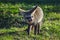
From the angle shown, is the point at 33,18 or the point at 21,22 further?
the point at 21,22

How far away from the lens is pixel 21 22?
943 centimetres

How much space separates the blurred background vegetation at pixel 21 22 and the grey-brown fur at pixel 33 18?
0.82 ft

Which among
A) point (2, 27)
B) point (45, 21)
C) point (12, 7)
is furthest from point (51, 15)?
point (2, 27)

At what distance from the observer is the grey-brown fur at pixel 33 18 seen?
7.99 metres

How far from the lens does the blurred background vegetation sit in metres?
8.64

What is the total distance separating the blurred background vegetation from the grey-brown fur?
25cm

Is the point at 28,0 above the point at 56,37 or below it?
above

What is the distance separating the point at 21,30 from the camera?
8938mm

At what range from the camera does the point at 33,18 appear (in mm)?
8367

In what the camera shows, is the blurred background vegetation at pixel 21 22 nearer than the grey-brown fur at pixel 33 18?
No

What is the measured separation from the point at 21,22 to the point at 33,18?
1130mm

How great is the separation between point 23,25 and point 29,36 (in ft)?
2.41

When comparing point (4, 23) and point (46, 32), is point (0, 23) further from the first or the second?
point (46, 32)

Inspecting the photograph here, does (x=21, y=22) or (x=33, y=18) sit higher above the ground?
(x=33, y=18)
